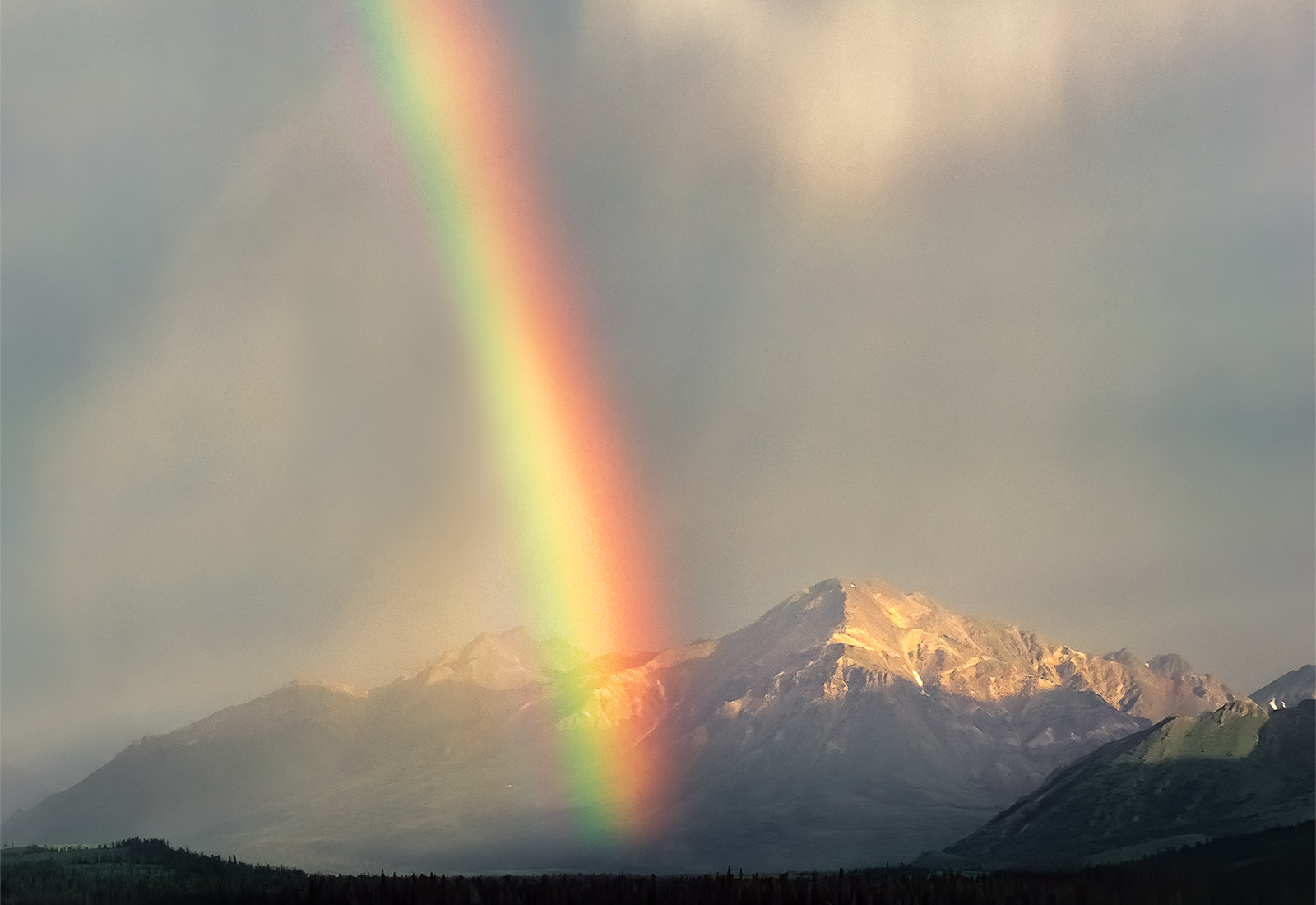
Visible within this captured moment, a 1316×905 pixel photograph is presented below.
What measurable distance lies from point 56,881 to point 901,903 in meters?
108

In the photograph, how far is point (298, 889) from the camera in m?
194

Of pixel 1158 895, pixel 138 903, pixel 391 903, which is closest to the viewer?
pixel 138 903

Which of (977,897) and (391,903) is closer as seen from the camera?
(391,903)

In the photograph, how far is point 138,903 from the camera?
528ft

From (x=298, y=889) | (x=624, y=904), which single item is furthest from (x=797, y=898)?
(x=298, y=889)

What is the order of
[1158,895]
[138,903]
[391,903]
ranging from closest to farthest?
[138,903], [391,903], [1158,895]

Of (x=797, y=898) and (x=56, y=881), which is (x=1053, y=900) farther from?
(x=56, y=881)

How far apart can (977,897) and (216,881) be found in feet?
353

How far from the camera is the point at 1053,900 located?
19975cm

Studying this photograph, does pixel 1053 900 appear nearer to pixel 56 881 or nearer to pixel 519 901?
pixel 519 901

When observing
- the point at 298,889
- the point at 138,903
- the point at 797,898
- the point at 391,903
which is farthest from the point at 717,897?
the point at 138,903

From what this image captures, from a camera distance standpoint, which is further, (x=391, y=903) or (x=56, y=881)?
(x=391, y=903)

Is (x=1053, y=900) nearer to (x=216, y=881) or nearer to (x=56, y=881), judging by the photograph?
(x=216, y=881)

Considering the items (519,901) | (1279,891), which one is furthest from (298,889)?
(1279,891)
